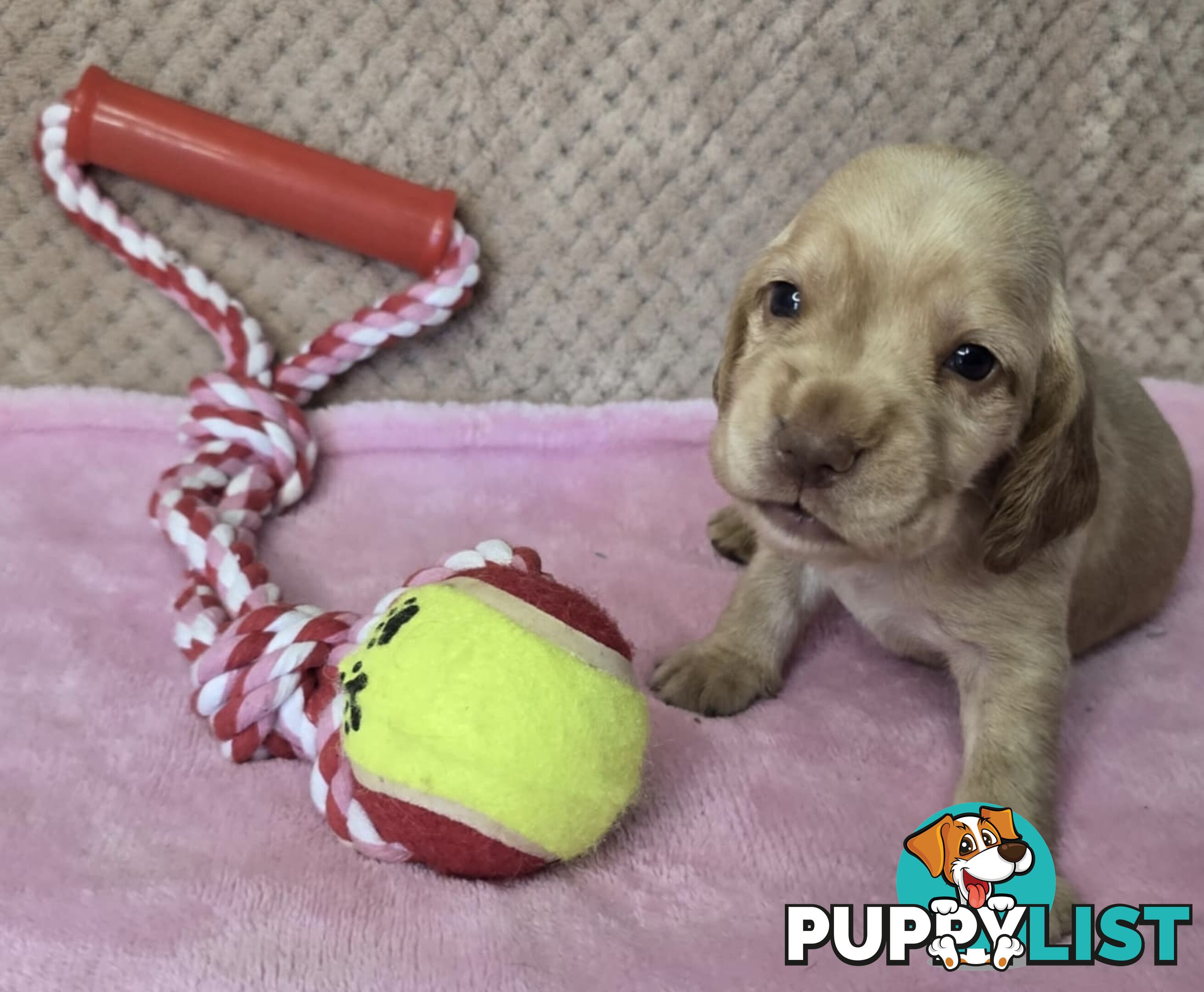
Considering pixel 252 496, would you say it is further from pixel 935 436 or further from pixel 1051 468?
pixel 1051 468

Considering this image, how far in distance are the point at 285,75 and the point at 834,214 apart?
1.55m

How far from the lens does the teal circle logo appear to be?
1540mm

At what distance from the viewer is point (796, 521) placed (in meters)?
1.61

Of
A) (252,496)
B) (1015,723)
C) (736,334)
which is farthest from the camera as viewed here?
(252,496)

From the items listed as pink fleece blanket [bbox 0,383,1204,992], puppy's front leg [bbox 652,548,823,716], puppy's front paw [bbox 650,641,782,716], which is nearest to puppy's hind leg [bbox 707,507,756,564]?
pink fleece blanket [bbox 0,383,1204,992]

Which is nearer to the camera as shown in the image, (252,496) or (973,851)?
(973,851)

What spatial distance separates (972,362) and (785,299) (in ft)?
0.97

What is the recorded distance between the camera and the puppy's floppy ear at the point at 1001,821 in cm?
166

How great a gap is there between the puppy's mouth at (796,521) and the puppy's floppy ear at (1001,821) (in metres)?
0.46

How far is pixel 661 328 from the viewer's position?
3047mm

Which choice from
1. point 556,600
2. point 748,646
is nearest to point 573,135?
point 748,646

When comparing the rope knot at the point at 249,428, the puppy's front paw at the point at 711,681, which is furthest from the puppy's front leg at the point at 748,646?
the rope knot at the point at 249,428

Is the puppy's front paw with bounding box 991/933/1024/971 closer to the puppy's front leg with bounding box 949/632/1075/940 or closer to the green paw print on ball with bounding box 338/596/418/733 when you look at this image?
the puppy's front leg with bounding box 949/632/1075/940
